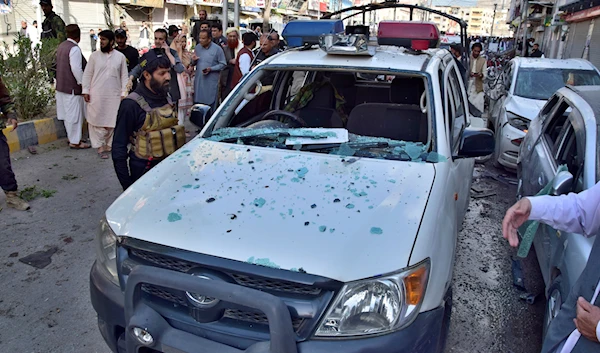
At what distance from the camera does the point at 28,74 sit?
6637 millimetres

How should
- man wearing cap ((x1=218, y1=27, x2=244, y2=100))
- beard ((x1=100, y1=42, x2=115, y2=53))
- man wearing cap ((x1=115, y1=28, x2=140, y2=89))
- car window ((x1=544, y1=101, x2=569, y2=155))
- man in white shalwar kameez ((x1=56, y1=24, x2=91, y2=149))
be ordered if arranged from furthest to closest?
man wearing cap ((x1=218, y1=27, x2=244, y2=100)) < man wearing cap ((x1=115, y1=28, x2=140, y2=89)) < man in white shalwar kameez ((x1=56, y1=24, x2=91, y2=149)) < beard ((x1=100, y1=42, x2=115, y2=53)) < car window ((x1=544, y1=101, x2=569, y2=155))

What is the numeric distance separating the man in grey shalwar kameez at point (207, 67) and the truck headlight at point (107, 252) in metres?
5.10

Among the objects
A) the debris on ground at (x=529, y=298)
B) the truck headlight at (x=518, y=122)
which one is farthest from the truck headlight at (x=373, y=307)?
the truck headlight at (x=518, y=122)

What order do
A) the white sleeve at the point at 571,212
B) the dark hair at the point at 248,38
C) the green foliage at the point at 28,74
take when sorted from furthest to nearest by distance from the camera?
the dark hair at the point at 248,38
the green foliage at the point at 28,74
the white sleeve at the point at 571,212

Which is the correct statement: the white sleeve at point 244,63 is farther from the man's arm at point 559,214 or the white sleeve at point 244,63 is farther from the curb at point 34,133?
the man's arm at point 559,214

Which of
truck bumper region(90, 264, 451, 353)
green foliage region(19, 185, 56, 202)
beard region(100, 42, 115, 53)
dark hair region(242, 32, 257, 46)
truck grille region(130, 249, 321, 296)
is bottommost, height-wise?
green foliage region(19, 185, 56, 202)

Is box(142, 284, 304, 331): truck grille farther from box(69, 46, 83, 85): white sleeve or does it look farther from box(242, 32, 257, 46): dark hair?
box(242, 32, 257, 46): dark hair

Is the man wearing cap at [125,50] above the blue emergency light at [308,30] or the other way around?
the other way around

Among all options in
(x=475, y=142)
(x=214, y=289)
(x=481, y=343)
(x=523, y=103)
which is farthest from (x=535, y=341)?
(x=523, y=103)

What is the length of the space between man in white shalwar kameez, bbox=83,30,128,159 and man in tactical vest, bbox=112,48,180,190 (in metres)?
2.58

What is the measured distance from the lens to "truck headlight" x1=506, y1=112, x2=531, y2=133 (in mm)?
6156

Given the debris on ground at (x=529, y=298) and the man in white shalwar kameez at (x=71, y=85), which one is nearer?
the debris on ground at (x=529, y=298)

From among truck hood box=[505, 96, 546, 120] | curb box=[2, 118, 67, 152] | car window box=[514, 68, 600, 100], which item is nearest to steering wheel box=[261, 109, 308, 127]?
truck hood box=[505, 96, 546, 120]

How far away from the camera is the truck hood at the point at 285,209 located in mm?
1878
